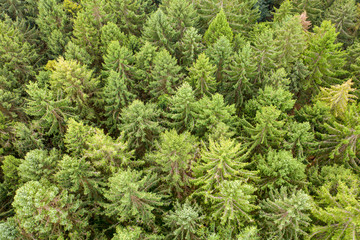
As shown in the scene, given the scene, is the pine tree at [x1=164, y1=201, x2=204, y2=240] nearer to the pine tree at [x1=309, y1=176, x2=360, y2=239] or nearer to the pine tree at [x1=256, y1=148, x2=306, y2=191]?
the pine tree at [x1=256, y1=148, x2=306, y2=191]

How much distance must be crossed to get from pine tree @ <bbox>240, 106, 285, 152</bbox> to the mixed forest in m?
0.11

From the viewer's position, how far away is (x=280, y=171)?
15.9 meters

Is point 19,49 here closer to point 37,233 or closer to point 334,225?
point 37,233

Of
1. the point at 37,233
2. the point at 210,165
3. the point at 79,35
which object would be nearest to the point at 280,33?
the point at 210,165

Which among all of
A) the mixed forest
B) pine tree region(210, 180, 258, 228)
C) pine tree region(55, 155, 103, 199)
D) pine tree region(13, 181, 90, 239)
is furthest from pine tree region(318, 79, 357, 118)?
pine tree region(13, 181, 90, 239)

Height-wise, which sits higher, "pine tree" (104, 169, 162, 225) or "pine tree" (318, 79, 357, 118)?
"pine tree" (318, 79, 357, 118)

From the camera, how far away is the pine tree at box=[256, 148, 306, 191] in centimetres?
1586

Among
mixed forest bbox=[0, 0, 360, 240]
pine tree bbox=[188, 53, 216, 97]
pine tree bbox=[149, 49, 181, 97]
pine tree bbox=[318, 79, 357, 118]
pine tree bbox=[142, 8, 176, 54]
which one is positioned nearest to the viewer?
mixed forest bbox=[0, 0, 360, 240]

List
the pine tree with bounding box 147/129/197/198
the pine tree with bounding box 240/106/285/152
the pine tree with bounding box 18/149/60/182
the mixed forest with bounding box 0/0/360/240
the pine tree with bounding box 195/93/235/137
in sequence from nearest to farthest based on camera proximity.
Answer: the mixed forest with bounding box 0/0/360/240
the pine tree with bounding box 147/129/197/198
the pine tree with bounding box 18/149/60/182
the pine tree with bounding box 240/106/285/152
the pine tree with bounding box 195/93/235/137

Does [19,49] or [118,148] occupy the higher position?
[118,148]

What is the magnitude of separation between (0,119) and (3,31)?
10.7m

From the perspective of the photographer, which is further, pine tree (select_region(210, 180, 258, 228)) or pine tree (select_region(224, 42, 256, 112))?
pine tree (select_region(224, 42, 256, 112))

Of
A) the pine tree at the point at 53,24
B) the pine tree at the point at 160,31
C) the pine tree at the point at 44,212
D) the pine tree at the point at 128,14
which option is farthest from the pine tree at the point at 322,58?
the pine tree at the point at 53,24

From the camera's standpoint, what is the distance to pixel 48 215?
565 inches
